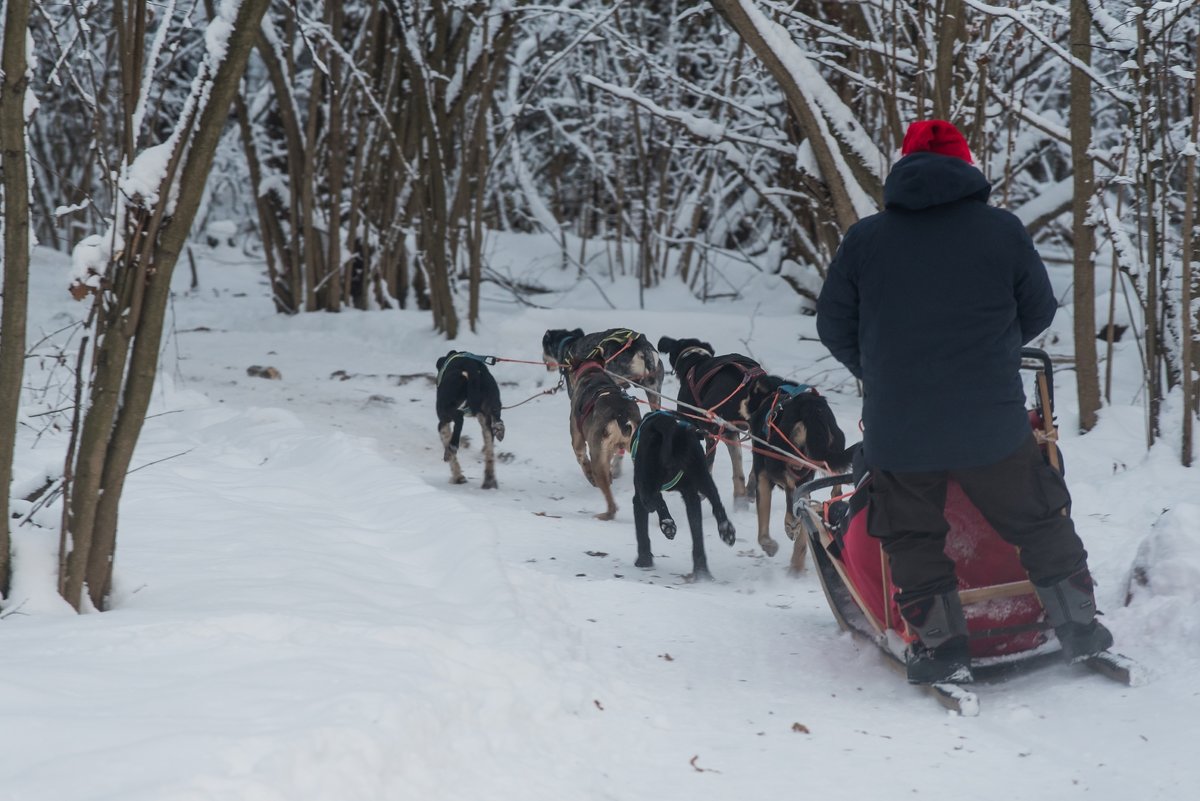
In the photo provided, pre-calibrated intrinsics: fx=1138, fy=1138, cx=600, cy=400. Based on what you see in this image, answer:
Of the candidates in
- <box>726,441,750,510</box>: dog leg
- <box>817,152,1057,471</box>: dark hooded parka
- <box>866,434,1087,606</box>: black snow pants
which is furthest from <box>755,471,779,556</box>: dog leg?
<box>817,152,1057,471</box>: dark hooded parka

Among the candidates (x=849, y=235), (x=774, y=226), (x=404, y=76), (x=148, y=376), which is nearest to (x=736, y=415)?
(x=849, y=235)

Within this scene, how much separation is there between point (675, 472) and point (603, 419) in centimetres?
117

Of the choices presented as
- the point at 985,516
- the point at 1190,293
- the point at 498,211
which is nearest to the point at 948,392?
the point at 985,516

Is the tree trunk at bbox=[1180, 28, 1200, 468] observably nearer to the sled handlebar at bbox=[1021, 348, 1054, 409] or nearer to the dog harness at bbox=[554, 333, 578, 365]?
the sled handlebar at bbox=[1021, 348, 1054, 409]

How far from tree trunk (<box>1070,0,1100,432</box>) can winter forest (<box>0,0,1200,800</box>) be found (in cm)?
3

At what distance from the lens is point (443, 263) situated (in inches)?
476

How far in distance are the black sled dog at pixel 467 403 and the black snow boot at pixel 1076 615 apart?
481cm

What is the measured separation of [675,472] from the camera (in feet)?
18.3

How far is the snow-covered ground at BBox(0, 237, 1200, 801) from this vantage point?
249cm

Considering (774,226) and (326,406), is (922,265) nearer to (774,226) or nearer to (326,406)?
(326,406)

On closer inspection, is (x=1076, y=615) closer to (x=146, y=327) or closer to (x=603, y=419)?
(x=146, y=327)

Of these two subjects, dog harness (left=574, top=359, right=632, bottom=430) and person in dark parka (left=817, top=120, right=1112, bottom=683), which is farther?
dog harness (left=574, top=359, right=632, bottom=430)

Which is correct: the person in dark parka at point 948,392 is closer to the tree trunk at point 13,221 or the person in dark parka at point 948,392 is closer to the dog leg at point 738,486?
the tree trunk at point 13,221

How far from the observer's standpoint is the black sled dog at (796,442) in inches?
219
